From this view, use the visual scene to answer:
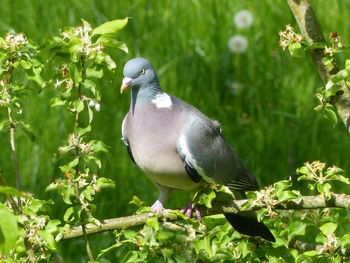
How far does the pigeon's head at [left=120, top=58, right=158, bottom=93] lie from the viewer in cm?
285

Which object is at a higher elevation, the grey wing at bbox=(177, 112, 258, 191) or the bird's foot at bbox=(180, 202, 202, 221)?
the grey wing at bbox=(177, 112, 258, 191)

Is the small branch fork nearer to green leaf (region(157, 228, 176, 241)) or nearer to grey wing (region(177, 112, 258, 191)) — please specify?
green leaf (region(157, 228, 176, 241))

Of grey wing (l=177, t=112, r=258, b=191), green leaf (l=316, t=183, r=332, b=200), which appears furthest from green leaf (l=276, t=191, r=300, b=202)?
grey wing (l=177, t=112, r=258, b=191)

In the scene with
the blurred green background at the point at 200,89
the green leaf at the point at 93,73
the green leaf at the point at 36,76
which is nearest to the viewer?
the green leaf at the point at 93,73

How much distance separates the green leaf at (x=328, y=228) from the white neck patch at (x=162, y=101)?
0.83 meters

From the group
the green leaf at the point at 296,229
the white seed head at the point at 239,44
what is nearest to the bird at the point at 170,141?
the green leaf at the point at 296,229

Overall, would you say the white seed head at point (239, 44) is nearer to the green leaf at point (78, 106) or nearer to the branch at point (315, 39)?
the branch at point (315, 39)

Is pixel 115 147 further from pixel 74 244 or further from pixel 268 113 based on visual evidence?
pixel 268 113

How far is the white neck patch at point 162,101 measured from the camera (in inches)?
115

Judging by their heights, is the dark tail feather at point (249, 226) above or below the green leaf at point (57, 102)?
below

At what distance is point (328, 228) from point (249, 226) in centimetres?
56

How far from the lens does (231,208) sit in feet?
8.29

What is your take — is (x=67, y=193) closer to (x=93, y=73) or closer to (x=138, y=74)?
(x=93, y=73)

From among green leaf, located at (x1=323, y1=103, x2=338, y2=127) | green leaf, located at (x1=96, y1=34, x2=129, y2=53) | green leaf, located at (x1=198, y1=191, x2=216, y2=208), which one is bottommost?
green leaf, located at (x1=198, y1=191, x2=216, y2=208)
